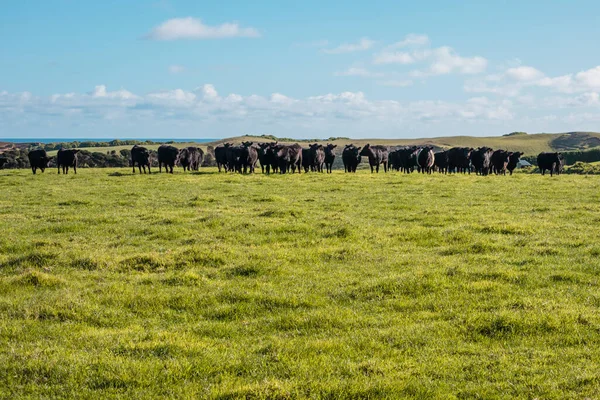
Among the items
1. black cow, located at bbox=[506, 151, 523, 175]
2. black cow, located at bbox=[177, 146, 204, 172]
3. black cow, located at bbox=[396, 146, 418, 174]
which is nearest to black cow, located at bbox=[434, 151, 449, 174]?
black cow, located at bbox=[396, 146, 418, 174]

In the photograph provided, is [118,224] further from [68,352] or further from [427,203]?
[427,203]

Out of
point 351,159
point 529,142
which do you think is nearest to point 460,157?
point 351,159

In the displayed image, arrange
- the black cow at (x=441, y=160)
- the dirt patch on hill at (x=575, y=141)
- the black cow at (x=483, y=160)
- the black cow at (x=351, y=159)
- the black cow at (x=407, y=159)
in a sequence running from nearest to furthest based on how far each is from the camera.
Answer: the black cow at (x=351, y=159) → the black cow at (x=483, y=160) → the black cow at (x=407, y=159) → the black cow at (x=441, y=160) → the dirt patch on hill at (x=575, y=141)

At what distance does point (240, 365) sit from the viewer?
7.43m

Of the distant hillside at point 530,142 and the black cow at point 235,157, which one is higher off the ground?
the distant hillside at point 530,142

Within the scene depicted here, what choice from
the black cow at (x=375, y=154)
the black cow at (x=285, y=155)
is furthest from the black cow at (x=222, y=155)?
the black cow at (x=375, y=154)

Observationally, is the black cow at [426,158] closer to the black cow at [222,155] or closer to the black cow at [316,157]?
the black cow at [316,157]

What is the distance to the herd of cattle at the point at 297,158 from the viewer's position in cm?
4538

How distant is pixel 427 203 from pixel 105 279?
14.8 metres

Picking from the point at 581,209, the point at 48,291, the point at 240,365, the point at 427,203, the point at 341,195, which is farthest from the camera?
the point at 341,195

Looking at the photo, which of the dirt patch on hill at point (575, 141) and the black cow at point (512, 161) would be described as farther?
the dirt patch on hill at point (575, 141)

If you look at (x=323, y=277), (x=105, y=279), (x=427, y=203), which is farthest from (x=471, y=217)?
(x=105, y=279)

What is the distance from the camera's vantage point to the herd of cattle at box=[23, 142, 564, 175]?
4538 centimetres

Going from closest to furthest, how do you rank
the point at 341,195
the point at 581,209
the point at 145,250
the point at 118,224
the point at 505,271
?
the point at 505,271, the point at 145,250, the point at 118,224, the point at 581,209, the point at 341,195
